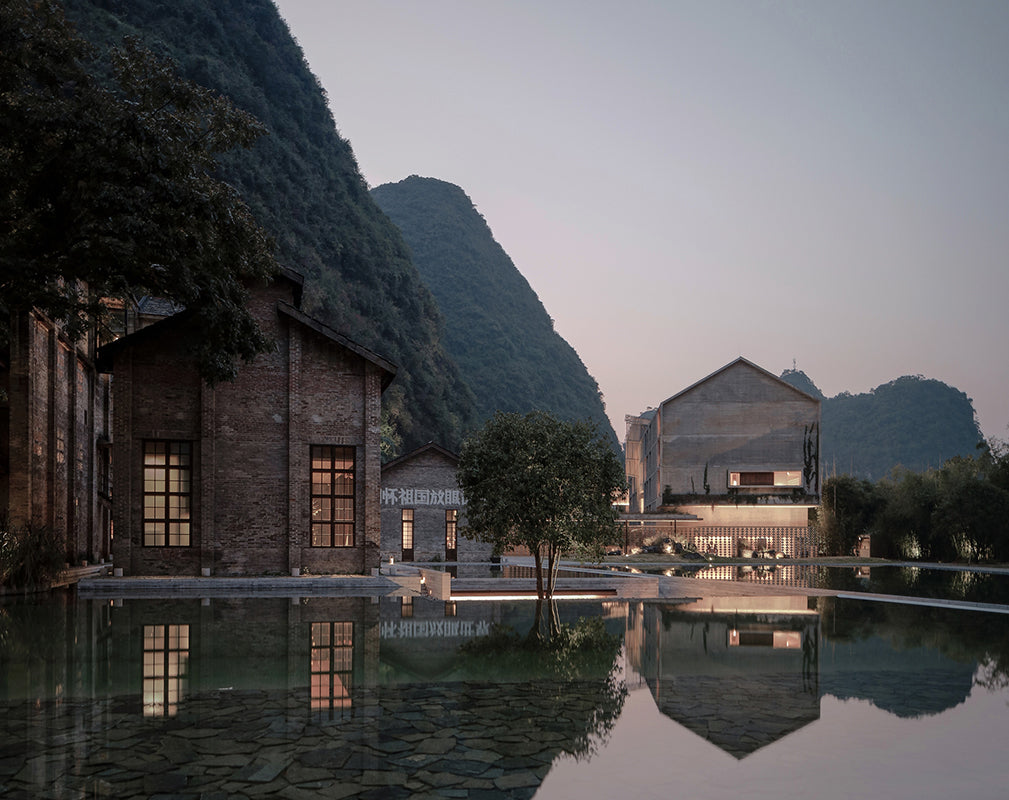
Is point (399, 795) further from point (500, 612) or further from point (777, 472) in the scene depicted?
point (777, 472)

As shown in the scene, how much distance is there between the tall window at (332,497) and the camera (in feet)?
82.5

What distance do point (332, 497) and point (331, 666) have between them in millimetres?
14624

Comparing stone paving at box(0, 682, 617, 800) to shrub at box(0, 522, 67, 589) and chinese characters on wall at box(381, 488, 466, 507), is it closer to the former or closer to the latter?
shrub at box(0, 522, 67, 589)

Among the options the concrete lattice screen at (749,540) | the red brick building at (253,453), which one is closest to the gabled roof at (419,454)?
the concrete lattice screen at (749,540)

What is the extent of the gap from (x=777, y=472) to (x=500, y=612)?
4393cm

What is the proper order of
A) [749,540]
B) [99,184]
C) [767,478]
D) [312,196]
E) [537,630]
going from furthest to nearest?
[312,196] → [767,478] → [749,540] → [99,184] → [537,630]

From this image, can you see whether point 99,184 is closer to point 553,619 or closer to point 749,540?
point 553,619

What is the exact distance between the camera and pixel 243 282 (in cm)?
2492

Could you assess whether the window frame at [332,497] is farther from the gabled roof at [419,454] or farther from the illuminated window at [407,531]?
the illuminated window at [407,531]

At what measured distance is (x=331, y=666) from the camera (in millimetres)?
10945

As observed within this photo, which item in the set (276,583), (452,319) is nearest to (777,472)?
(276,583)

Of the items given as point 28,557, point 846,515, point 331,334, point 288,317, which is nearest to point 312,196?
point 846,515

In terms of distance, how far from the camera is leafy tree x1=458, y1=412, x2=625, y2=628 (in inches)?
699

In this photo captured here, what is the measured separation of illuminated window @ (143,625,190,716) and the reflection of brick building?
445 inches
